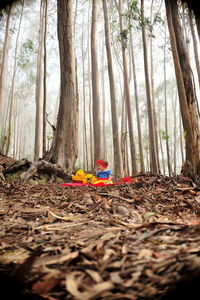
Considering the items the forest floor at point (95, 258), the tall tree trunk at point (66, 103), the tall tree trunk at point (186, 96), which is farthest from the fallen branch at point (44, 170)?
the tall tree trunk at point (186, 96)

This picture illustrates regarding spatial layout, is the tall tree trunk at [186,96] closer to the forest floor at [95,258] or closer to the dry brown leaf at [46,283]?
the forest floor at [95,258]

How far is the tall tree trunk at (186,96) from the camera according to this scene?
225 centimetres

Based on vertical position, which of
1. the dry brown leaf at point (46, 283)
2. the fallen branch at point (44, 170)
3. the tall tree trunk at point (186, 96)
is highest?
the tall tree trunk at point (186, 96)

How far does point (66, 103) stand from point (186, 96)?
7.69 ft

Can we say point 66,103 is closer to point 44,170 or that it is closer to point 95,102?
Answer: point 44,170

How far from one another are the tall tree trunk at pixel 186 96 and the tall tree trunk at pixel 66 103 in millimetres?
2078

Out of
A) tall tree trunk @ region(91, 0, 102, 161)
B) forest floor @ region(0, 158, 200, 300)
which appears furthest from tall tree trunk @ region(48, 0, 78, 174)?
forest floor @ region(0, 158, 200, 300)

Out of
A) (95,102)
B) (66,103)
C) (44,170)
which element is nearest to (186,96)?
(66,103)

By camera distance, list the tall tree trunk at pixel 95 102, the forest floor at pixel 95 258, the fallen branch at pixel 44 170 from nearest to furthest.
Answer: the forest floor at pixel 95 258
the fallen branch at pixel 44 170
the tall tree trunk at pixel 95 102

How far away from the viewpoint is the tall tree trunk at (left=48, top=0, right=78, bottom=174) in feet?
12.2

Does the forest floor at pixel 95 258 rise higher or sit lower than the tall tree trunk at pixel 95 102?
lower

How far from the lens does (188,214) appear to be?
1.30 m

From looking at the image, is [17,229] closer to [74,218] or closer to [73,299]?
[74,218]

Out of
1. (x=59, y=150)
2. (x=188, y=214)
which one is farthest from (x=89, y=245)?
(x=59, y=150)
